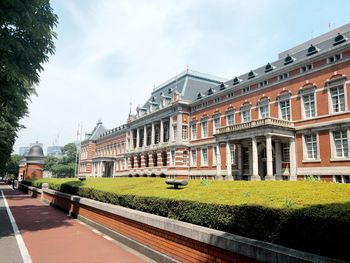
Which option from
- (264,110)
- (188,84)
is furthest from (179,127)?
(264,110)

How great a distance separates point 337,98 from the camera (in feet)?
85.6

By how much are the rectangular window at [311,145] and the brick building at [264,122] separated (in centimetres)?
9

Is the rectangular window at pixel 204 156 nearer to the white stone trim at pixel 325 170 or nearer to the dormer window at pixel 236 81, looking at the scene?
the dormer window at pixel 236 81

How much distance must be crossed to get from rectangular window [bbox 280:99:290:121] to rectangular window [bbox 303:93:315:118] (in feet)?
6.37

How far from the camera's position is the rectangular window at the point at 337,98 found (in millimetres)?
25656

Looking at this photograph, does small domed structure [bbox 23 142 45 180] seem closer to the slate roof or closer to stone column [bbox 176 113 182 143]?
stone column [bbox 176 113 182 143]

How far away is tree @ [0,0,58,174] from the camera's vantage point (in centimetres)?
1145

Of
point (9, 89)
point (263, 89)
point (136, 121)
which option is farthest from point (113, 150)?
point (9, 89)

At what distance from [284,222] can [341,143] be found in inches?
915

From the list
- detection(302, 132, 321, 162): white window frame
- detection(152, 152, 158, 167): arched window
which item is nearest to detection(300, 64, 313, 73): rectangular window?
detection(302, 132, 321, 162): white window frame

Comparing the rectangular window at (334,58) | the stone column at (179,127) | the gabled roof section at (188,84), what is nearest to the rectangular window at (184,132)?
the stone column at (179,127)

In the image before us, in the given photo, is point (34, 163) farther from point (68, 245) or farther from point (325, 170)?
point (68, 245)

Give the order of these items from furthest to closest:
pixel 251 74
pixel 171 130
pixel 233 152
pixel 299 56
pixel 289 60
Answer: pixel 171 130 < pixel 233 152 < pixel 251 74 < pixel 299 56 < pixel 289 60

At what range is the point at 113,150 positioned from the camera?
2958 inches
